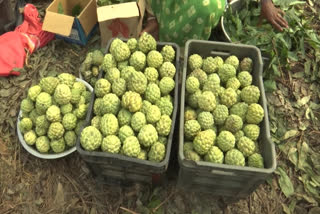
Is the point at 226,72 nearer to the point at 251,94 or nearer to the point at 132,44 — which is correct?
the point at 251,94

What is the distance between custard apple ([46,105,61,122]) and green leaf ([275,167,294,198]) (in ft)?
7.37

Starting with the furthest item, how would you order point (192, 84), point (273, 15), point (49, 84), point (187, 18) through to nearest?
1. point (273, 15)
2. point (187, 18)
3. point (49, 84)
4. point (192, 84)

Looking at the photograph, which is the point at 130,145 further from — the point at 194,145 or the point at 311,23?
the point at 311,23

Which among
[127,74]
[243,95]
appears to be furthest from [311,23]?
[127,74]

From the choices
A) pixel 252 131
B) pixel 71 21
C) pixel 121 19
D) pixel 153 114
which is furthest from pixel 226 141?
pixel 71 21

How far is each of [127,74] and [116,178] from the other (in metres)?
0.95

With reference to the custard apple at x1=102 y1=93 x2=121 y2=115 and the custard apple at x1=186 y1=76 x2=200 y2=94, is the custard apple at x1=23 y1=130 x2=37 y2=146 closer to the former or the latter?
the custard apple at x1=102 y1=93 x2=121 y2=115

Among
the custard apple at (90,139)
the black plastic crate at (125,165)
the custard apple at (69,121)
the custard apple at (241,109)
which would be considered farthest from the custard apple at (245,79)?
the custard apple at (69,121)

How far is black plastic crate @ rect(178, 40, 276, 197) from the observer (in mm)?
1820

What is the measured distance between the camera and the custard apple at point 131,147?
190cm

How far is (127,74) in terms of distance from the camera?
222 cm

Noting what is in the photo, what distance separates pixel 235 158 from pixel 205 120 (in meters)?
0.37

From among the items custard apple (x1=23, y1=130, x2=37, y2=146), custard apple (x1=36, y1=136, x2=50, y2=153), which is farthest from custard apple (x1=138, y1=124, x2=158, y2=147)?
custard apple (x1=23, y1=130, x2=37, y2=146)

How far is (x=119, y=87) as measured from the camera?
2.15m
